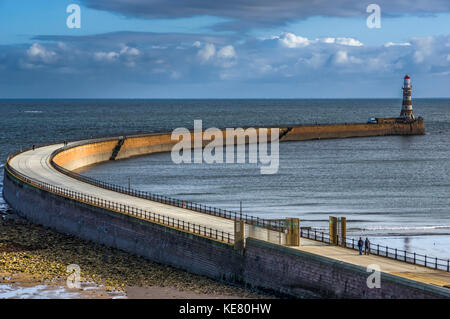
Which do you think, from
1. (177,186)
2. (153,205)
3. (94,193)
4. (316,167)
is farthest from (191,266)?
(316,167)

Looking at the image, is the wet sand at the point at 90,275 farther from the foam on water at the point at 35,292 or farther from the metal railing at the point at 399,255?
the metal railing at the point at 399,255

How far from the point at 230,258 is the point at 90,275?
7.45 metres

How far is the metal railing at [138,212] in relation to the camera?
36281 mm

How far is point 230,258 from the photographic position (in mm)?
34062

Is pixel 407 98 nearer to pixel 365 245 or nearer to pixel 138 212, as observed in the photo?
pixel 138 212

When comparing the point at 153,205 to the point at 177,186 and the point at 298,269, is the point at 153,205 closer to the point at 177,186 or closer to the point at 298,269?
the point at 298,269

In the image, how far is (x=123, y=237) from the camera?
42.0m

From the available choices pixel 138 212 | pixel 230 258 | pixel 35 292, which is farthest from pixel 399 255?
pixel 138 212

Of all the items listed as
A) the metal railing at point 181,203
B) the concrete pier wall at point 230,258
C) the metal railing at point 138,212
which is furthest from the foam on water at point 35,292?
the metal railing at point 181,203

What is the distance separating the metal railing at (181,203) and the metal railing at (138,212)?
1.44 m

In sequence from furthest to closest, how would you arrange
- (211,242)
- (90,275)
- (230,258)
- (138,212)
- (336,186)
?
(336,186) → (138,212) → (90,275) → (211,242) → (230,258)

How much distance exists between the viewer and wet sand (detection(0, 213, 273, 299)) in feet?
108

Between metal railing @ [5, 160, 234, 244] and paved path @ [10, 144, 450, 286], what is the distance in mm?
917
